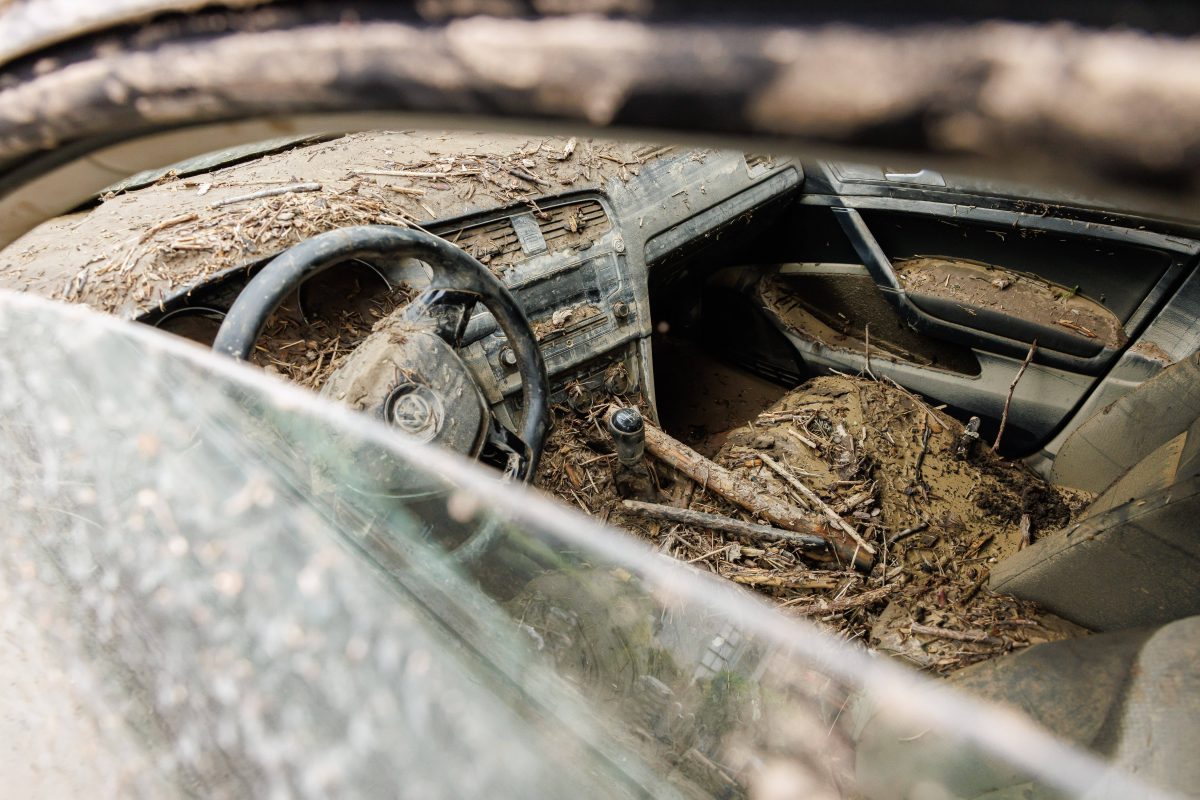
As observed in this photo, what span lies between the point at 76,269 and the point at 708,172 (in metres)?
2.76

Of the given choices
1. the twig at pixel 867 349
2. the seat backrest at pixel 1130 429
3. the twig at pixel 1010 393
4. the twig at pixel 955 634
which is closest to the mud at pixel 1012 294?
the twig at pixel 1010 393

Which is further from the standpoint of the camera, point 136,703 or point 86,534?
point 86,534

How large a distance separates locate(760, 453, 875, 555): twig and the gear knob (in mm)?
586

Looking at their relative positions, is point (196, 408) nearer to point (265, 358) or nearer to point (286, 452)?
point (286, 452)

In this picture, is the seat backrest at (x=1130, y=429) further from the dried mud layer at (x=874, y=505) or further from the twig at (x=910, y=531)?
the twig at (x=910, y=531)

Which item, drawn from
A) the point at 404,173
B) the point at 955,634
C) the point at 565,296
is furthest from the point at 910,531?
the point at 404,173

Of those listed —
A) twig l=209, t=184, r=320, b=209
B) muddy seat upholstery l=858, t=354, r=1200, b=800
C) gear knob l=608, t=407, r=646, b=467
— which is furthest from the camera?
gear knob l=608, t=407, r=646, b=467

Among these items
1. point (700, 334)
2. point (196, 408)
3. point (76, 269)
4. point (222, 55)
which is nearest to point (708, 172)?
point (700, 334)

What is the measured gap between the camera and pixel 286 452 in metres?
0.96

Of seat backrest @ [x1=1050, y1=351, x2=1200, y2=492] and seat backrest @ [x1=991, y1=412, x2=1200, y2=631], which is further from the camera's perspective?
seat backrest @ [x1=1050, y1=351, x2=1200, y2=492]

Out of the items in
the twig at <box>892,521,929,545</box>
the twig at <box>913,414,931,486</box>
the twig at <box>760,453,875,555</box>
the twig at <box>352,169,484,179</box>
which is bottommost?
the twig at <box>760,453,875,555</box>

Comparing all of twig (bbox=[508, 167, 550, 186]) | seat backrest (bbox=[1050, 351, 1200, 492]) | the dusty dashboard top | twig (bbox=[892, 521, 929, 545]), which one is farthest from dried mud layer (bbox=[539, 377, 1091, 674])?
twig (bbox=[508, 167, 550, 186])

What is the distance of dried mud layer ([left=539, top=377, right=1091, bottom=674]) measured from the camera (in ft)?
7.29

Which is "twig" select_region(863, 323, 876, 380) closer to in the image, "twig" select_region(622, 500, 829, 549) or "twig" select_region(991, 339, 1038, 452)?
"twig" select_region(991, 339, 1038, 452)
